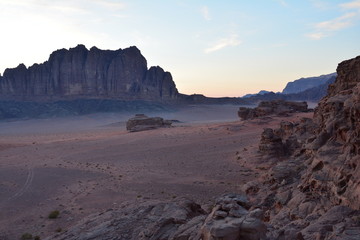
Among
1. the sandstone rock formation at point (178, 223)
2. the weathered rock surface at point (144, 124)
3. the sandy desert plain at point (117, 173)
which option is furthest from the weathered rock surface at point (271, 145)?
the weathered rock surface at point (144, 124)

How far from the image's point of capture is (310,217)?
7277mm

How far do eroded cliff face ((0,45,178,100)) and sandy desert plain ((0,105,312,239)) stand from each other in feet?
216

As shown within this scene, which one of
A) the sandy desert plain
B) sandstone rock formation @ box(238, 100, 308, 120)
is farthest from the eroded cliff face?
the sandy desert plain

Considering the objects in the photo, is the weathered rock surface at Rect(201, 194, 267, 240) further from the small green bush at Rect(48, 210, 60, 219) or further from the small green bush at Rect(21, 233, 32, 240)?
the small green bush at Rect(48, 210, 60, 219)

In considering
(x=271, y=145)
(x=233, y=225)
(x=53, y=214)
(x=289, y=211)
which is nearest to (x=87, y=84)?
(x=271, y=145)

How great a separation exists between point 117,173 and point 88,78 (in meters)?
83.5

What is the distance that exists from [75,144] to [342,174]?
105ft

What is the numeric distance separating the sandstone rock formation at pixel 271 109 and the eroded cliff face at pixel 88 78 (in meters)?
60.5

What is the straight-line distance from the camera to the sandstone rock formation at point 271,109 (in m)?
43.3

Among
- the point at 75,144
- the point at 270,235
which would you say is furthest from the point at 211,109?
the point at 270,235

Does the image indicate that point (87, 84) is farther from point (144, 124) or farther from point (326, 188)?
point (326, 188)

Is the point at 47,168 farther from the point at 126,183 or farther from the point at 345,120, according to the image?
the point at 345,120

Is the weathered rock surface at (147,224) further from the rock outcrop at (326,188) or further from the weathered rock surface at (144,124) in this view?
the weathered rock surface at (144,124)

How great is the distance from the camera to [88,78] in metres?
99.7
